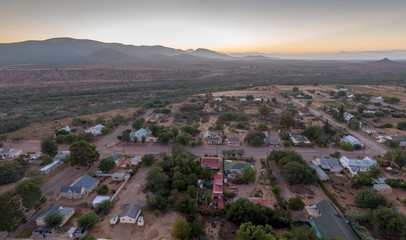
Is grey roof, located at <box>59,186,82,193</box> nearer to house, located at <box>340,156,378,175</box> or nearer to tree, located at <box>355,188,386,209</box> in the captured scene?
tree, located at <box>355,188,386,209</box>

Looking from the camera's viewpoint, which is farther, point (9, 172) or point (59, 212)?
point (9, 172)

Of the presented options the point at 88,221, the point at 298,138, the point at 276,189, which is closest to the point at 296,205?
the point at 276,189

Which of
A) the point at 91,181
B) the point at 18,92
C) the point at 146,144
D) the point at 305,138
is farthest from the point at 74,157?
the point at 18,92

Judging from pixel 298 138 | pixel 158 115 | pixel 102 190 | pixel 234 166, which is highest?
pixel 158 115

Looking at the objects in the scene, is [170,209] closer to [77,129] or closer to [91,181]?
[91,181]

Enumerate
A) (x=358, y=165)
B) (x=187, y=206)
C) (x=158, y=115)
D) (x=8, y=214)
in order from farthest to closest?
(x=158, y=115), (x=358, y=165), (x=187, y=206), (x=8, y=214)

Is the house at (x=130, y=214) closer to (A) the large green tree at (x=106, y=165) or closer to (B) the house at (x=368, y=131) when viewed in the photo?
(A) the large green tree at (x=106, y=165)

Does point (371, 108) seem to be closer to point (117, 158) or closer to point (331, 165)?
point (331, 165)
